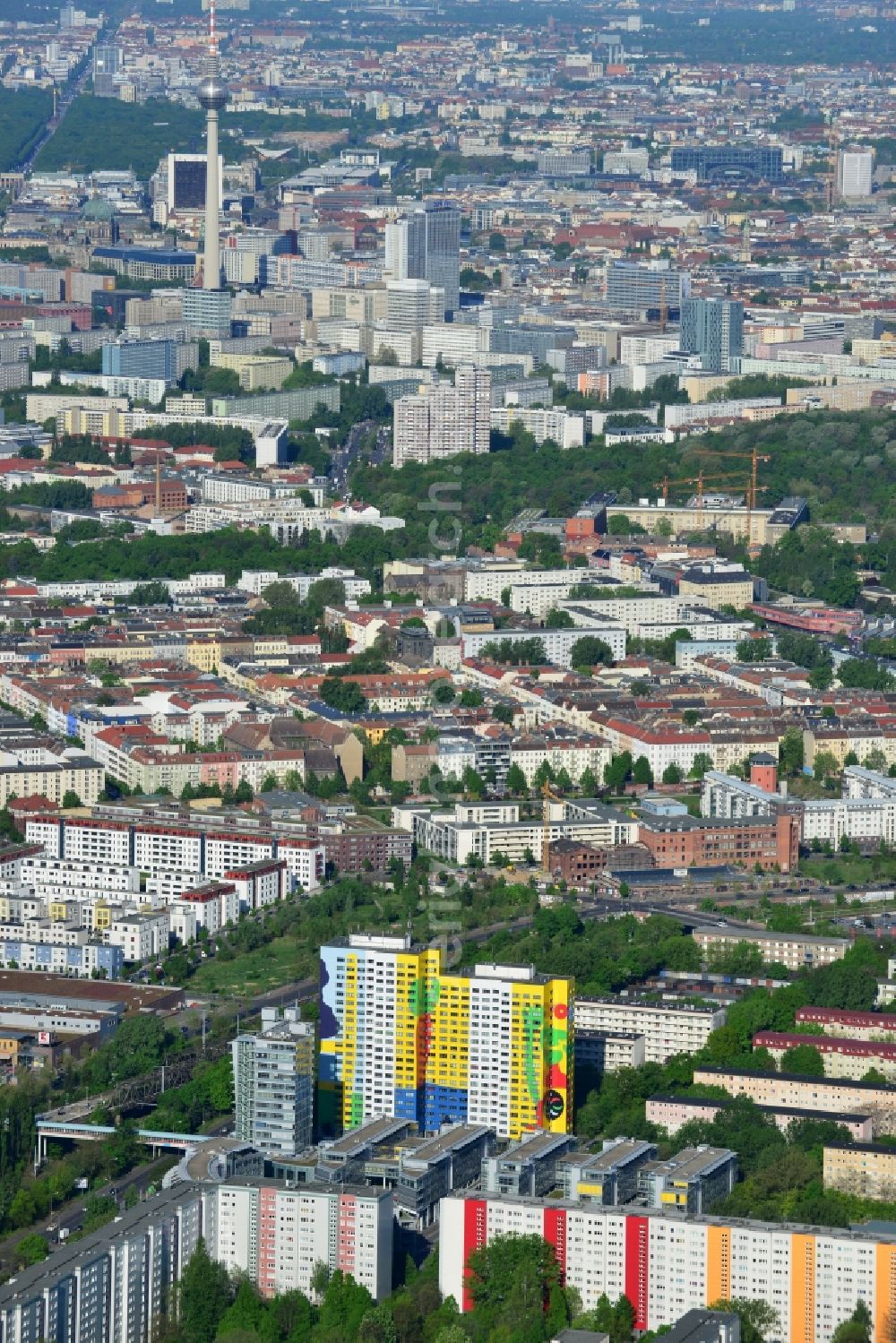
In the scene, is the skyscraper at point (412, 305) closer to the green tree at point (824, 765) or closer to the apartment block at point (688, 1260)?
the green tree at point (824, 765)

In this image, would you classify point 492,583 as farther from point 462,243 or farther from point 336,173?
point 336,173

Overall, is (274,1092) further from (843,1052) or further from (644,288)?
(644,288)

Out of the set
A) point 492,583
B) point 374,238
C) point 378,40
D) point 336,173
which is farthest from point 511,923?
point 378,40

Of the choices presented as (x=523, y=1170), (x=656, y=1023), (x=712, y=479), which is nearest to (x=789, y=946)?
(x=656, y=1023)

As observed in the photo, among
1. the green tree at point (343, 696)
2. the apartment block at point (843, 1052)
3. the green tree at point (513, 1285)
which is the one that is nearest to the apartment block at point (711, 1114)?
the apartment block at point (843, 1052)

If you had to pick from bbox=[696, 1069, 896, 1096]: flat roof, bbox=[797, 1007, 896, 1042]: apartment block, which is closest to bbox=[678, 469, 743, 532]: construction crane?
bbox=[797, 1007, 896, 1042]: apartment block

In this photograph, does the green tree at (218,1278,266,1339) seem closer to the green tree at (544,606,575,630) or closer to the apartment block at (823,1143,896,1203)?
the apartment block at (823,1143,896,1203)
